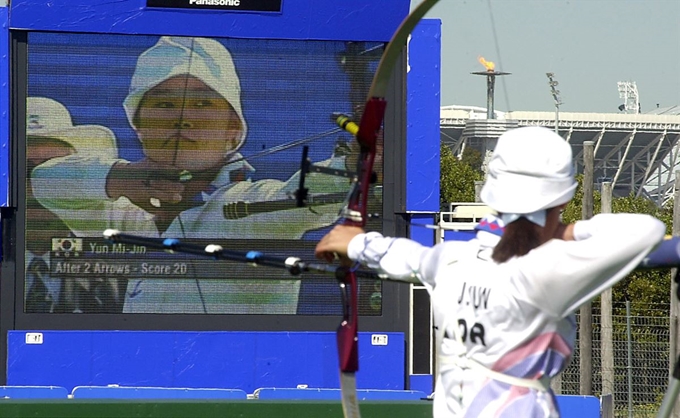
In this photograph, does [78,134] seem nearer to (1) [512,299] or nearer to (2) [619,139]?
(1) [512,299]

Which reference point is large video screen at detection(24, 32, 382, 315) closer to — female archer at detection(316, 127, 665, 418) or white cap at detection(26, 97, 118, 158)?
white cap at detection(26, 97, 118, 158)

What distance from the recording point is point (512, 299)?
265cm

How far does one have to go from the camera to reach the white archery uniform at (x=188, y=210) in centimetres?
858

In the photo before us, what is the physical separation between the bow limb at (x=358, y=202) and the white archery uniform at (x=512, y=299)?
49 centimetres

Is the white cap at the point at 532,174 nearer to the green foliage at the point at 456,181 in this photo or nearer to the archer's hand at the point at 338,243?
the archer's hand at the point at 338,243

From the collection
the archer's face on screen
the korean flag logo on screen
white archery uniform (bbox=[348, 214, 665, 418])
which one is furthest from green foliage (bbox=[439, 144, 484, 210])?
white archery uniform (bbox=[348, 214, 665, 418])

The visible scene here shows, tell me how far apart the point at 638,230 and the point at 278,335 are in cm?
654

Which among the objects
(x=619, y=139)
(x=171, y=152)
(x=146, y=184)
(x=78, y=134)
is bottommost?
(x=146, y=184)

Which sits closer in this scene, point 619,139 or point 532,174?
point 532,174

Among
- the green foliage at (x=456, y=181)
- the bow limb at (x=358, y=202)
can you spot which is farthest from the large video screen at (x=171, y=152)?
the green foliage at (x=456, y=181)

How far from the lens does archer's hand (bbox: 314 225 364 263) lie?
3.01 m

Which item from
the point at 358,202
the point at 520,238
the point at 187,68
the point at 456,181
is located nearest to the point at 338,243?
the point at 358,202

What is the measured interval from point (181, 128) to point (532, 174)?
6132 millimetres

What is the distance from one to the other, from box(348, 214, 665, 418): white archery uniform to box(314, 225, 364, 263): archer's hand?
13cm
